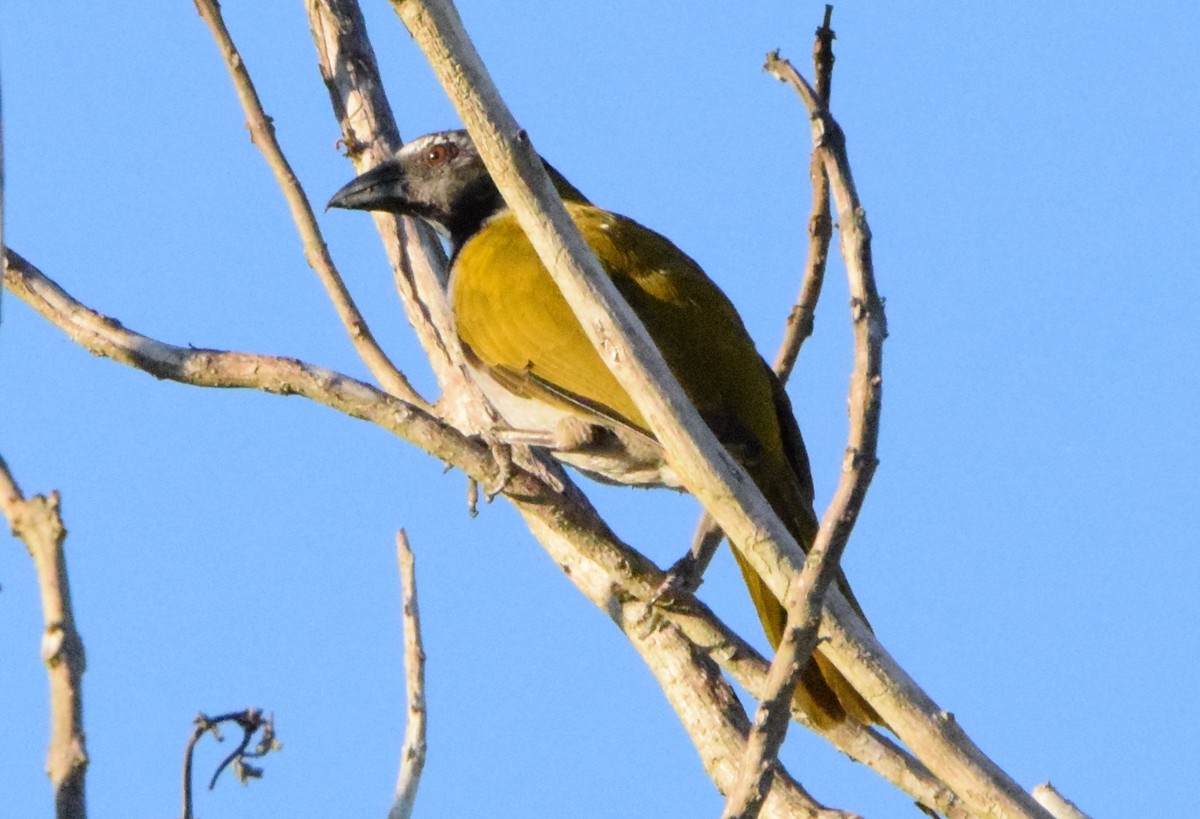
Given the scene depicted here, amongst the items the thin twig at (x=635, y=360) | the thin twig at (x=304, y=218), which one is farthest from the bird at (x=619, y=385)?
the thin twig at (x=635, y=360)

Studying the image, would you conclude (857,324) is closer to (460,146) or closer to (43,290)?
(43,290)

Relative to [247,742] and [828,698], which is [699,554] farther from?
[247,742]

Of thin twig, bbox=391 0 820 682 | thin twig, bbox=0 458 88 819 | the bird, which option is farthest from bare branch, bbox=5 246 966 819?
thin twig, bbox=0 458 88 819

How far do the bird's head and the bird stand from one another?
0.42 meters

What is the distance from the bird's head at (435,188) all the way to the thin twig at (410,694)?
2703mm

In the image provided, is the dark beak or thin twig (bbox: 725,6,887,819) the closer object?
thin twig (bbox: 725,6,887,819)

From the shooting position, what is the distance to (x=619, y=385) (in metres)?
4.94

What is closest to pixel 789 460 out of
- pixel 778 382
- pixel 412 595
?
pixel 778 382

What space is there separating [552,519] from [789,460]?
103 cm

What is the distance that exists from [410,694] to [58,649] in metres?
1.43

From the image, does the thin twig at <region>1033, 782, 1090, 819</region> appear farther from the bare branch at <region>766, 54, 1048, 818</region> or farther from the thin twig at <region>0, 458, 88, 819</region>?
the thin twig at <region>0, 458, 88, 819</region>

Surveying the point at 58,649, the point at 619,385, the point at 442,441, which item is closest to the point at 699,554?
the point at 619,385

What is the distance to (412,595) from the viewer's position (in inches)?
149

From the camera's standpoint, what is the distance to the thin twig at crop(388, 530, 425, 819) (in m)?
3.39
